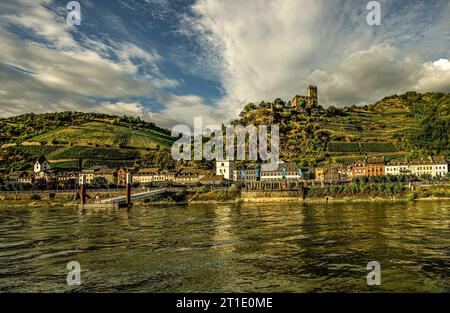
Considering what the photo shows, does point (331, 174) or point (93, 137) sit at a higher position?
point (93, 137)

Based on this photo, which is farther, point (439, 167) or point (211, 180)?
point (439, 167)

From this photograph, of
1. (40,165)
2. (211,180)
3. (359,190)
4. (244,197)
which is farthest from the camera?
(40,165)

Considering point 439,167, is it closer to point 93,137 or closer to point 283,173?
point 283,173

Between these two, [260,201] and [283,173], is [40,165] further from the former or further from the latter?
[260,201]

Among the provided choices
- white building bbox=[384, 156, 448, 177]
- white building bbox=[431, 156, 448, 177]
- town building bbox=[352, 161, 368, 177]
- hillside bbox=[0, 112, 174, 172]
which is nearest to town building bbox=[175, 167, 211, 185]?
hillside bbox=[0, 112, 174, 172]

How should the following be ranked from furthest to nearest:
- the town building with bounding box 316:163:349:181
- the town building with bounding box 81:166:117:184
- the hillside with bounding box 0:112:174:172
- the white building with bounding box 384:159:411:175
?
the hillside with bounding box 0:112:174:172 < the town building with bounding box 81:166:117:184 < the white building with bounding box 384:159:411:175 < the town building with bounding box 316:163:349:181

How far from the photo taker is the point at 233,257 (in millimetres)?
24781

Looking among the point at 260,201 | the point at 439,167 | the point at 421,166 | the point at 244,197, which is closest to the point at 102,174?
the point at 244,197

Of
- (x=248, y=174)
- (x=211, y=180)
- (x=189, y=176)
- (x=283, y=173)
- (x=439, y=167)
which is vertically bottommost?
(x=211, y=180)

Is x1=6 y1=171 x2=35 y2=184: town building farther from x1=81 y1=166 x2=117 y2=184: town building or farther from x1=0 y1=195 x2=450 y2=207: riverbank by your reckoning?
x1=0 y1=195 x2=450 y2=207: riverbank

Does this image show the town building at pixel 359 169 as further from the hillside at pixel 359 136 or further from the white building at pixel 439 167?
the white building at pixel 439 167

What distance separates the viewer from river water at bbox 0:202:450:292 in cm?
1844

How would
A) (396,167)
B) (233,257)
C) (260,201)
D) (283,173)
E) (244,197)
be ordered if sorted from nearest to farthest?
(233,257) → (260,201) → (244,197) → (283,173) → (396,167)

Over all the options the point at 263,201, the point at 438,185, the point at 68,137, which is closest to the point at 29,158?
the point at 68,137
